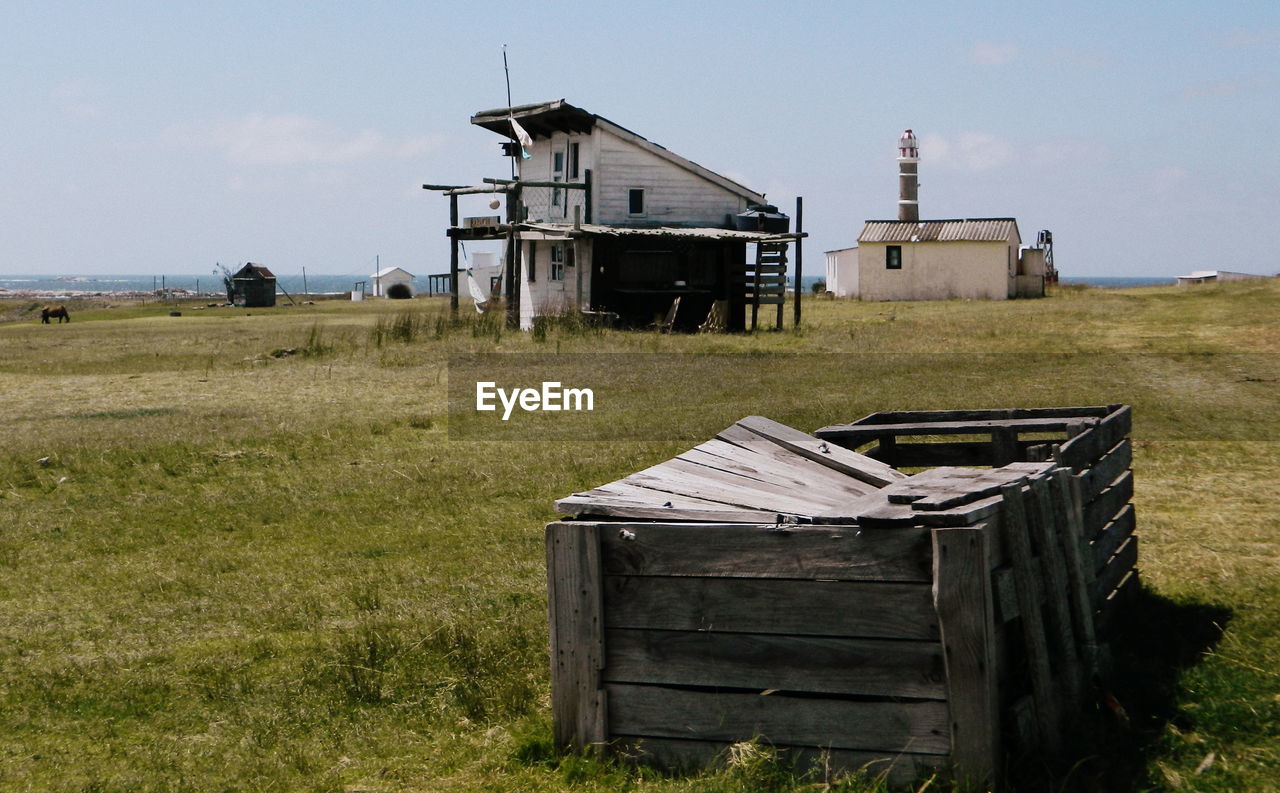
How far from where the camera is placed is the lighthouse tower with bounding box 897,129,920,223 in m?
60.4

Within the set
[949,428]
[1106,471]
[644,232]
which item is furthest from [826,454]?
[644,232]

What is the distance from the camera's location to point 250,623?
7.91 meters

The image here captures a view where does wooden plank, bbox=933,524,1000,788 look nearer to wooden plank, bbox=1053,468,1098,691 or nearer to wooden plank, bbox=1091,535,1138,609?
wooden plank, bbox=1053,468,1098,691

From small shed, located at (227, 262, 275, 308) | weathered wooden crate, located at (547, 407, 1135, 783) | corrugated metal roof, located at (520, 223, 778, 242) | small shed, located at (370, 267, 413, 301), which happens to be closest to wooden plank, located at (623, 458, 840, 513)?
weathered wooden crate, located at (547, 407, 1135, 783)

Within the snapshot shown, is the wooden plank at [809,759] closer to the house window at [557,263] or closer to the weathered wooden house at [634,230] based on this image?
the weathered wooden house at [634,230]

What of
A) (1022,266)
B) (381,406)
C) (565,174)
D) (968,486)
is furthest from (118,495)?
(1022,266)

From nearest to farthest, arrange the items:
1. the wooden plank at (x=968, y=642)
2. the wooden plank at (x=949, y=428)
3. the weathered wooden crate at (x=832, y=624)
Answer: the wooden plank at (x=968, y=642), the weathered wooden crate at (x=832, y=624), the wooden plank at (x=949, y=428)

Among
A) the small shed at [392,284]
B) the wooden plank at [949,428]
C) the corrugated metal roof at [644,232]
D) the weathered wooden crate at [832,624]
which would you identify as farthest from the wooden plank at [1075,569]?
the small shed at [392,284]

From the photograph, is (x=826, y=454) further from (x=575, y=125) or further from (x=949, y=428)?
(x=575, y=125)

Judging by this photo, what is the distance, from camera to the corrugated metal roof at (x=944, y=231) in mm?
52062

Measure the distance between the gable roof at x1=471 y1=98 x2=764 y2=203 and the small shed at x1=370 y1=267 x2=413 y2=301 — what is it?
55.0m

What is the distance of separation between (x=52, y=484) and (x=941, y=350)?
16.9m

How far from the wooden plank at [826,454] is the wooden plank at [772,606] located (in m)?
1.61

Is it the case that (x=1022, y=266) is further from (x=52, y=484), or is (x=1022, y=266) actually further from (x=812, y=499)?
(x=812, y=499)
